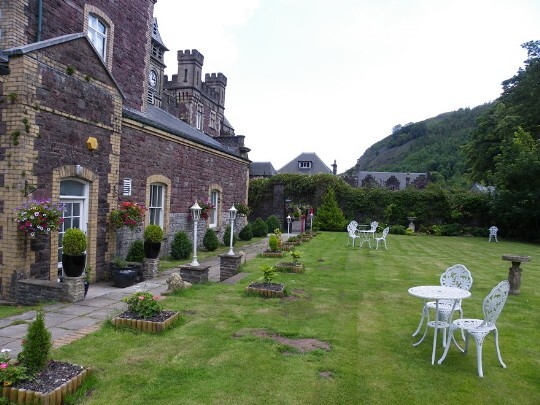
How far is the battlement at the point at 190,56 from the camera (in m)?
42.4

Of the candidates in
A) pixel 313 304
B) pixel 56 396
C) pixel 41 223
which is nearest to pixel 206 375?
pixel 56 396

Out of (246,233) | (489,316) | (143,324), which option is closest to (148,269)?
(143,324)

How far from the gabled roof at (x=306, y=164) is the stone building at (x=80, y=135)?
34001mm

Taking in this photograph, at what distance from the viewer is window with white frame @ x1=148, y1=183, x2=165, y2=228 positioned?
A: 40.6 ft

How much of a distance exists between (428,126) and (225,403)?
129m

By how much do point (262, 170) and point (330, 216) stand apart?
22.9 meters

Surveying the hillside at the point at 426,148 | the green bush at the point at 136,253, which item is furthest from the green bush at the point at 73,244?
the hillside at the point at 426,148

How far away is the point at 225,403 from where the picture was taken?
12.0ft

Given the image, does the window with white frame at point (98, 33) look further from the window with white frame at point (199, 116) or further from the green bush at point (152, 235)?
the window with white frame at point (199, 116)

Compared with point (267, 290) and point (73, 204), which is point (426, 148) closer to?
point (267, 290)

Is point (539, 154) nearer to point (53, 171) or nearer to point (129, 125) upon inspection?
point (129, 125)

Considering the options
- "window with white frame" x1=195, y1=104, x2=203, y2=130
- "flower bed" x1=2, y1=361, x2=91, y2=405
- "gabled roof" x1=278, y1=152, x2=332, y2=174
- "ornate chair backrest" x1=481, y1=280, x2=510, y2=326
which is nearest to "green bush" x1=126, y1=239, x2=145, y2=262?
"flower bed" x1=2, y1=361, x2=91, y2=405

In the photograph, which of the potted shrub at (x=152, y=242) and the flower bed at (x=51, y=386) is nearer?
the flower bed at (x=51, y=386)

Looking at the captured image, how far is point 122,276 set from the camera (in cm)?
894
